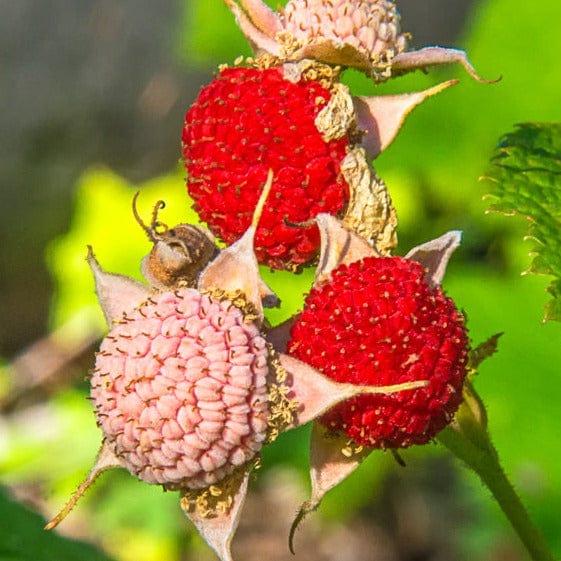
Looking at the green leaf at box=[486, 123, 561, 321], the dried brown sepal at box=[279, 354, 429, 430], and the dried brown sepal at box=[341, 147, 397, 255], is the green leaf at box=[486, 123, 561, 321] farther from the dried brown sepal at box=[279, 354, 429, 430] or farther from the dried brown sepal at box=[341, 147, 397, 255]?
the dried brown sepal at box=[279, 354, 429, 430]

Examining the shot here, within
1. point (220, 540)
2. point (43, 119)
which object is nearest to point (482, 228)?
point (220, 540)

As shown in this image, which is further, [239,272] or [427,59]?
[427,59]

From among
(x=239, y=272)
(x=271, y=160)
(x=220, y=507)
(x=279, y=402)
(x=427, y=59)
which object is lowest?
(x=220, y=507)

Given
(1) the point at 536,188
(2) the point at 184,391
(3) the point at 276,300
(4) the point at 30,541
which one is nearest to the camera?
(2) the point at 184,391

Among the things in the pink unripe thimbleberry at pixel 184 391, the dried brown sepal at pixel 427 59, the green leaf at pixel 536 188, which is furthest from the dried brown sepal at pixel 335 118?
the green leaf at pixel 536 188

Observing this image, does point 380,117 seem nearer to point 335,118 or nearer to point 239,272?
point 335,118

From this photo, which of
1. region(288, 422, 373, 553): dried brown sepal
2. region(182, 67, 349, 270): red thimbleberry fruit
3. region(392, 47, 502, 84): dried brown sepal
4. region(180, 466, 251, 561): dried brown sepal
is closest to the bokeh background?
region(180, 466, 251, 561): dried brown sepal

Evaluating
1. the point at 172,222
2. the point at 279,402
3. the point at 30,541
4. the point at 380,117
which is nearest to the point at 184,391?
the point at 279,402
